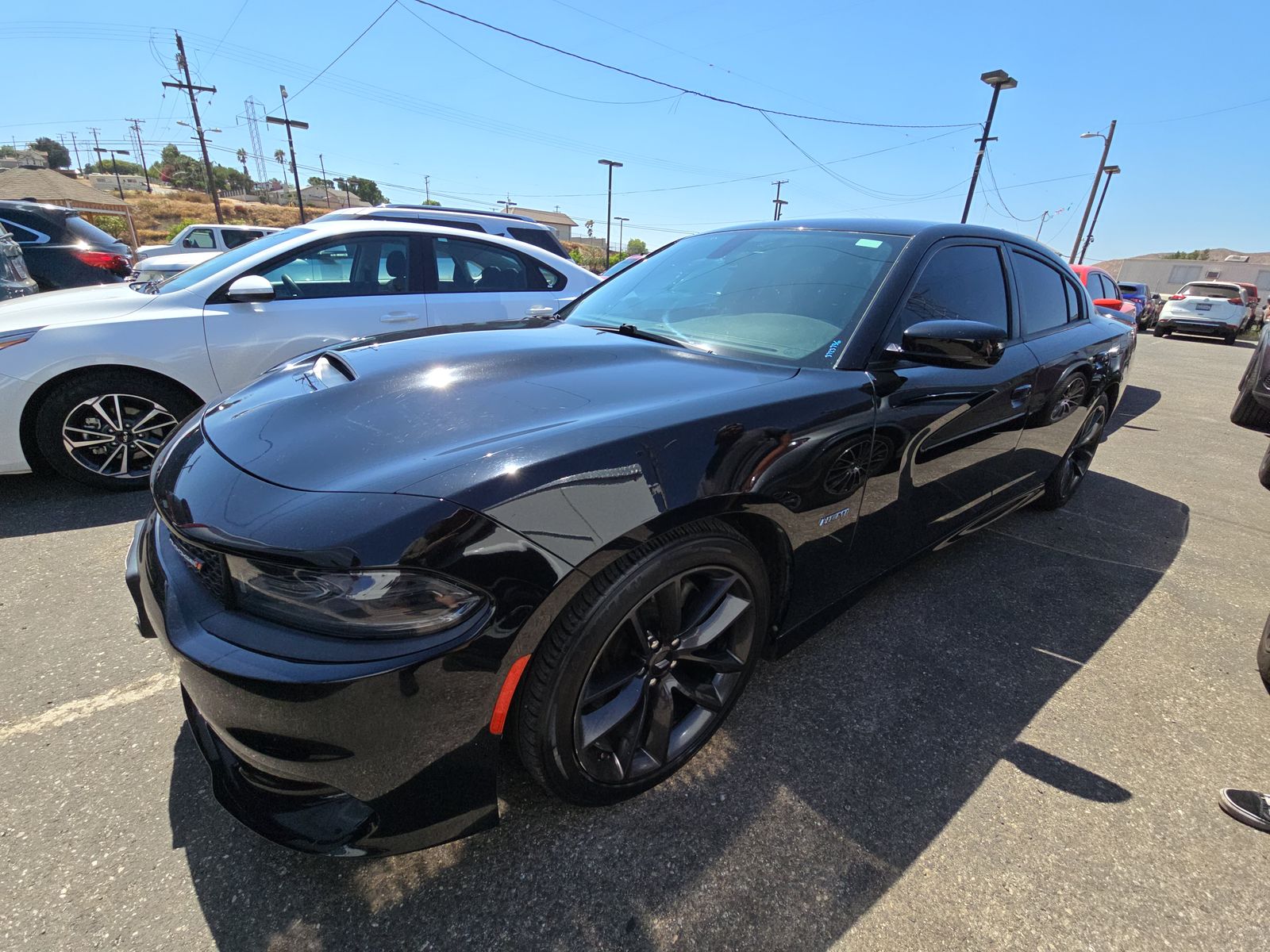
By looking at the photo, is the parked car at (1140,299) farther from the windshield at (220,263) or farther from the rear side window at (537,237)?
the windshield at (220,263)

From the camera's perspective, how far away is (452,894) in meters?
1.43

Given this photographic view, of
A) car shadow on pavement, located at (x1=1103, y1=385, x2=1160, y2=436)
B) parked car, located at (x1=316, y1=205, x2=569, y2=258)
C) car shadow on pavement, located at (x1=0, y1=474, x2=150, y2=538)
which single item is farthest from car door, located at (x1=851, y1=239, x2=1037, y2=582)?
parked car, located at (x1=316, y1=205, x2=569, y2=258)

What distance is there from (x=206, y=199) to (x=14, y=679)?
79.5 metres

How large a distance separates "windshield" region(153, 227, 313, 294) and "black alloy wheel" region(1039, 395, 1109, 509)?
195 inches

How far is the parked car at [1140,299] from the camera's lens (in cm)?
1775

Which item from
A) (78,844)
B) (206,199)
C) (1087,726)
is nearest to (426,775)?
(78,844)

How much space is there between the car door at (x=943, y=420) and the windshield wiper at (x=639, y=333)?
0.68 meters

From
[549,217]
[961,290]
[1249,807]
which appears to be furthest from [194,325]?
[549,217]

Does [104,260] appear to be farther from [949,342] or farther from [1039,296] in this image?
[1039,296]

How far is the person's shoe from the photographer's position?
1.73 m

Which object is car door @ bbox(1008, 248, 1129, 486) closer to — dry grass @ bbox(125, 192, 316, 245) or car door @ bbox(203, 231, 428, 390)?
car door @ bbox(203, 231, 428, 390)

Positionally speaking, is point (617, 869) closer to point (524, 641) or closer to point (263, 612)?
point (524, 641)

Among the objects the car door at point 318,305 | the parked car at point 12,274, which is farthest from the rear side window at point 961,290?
the parked car at point 12,274

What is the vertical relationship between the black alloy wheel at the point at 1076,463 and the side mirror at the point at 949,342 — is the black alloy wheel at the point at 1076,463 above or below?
below
